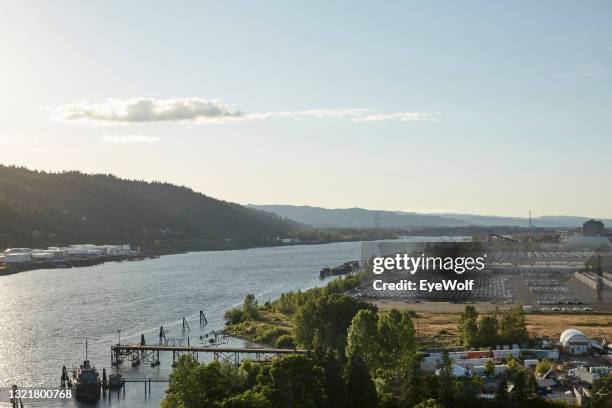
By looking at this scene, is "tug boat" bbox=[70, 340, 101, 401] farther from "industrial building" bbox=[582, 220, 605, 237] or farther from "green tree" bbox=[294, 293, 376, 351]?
"industrial building" bbox=[582, 220, 605, 237]

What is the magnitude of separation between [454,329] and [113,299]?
76.0 feet

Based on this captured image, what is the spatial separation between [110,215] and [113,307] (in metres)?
71.7

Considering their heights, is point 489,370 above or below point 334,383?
below

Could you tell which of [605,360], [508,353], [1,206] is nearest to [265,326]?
[508,353]

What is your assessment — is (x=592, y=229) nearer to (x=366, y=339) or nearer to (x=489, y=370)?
(x=489, y=370)

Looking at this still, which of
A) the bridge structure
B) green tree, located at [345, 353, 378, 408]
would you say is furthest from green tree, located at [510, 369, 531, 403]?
the bridge structure

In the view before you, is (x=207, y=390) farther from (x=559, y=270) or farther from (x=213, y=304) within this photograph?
(x=559, y=270)

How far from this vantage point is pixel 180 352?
30.5m

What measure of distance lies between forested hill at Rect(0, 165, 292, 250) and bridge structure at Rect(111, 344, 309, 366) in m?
62.8

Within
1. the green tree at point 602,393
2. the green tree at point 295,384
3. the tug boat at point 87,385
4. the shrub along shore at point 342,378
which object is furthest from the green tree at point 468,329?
the tug boat at point 87,385

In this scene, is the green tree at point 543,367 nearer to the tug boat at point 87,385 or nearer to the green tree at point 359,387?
the green tree at point 359,387

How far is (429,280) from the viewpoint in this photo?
176ft

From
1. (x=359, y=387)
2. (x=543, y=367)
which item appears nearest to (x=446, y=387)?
(x=359, y=387)

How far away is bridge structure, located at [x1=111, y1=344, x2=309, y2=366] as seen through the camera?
2877 cm
